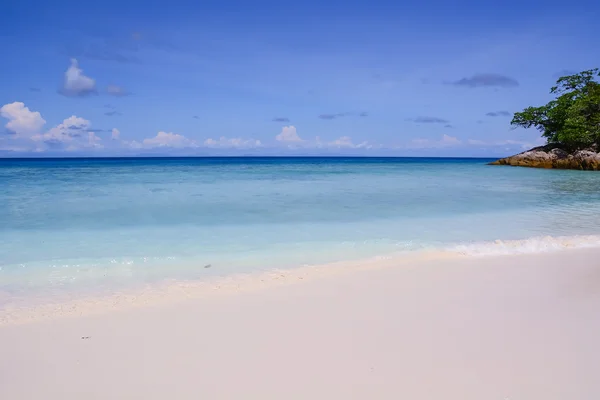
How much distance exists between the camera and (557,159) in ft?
128

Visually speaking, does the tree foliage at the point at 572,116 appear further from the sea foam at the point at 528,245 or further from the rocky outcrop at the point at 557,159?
the sea foam at the point at 528,245

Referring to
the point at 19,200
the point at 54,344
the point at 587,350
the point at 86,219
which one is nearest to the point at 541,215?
the point at 587,350

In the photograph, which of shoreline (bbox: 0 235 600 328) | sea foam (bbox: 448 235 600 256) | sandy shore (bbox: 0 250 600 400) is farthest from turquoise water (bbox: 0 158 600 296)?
sandy shore (bbox: 0 250 600 400)

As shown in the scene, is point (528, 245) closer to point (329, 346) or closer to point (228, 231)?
point (329, 346)

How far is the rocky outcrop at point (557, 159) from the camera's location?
3528 centimetres

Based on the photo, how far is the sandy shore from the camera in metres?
2.66

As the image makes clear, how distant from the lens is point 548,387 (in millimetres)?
2596

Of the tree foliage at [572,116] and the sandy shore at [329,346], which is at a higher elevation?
the tree foliage at [572,116]

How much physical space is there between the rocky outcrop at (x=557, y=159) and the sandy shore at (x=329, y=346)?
3832 cm

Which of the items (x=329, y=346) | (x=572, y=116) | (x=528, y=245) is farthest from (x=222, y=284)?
(x=572, y=116)

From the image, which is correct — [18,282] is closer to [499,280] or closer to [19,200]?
[499,280]

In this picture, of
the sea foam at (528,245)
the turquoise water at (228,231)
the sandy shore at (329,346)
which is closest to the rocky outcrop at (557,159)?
the turquoise water at (228,231)

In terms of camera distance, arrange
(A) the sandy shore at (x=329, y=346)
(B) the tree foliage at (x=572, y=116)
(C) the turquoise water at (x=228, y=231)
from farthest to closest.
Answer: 1. (B) the tree foliage at (x=572, y=116)
2. (C) the turquoise water at (x=228, y=231)
3. (A) the sandy shore at (x=329, y=346)

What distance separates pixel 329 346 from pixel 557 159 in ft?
146
